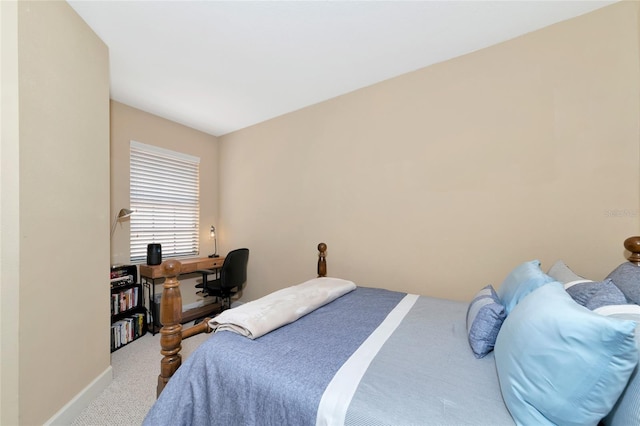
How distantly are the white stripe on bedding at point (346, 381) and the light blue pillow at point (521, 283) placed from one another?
23.8 inches

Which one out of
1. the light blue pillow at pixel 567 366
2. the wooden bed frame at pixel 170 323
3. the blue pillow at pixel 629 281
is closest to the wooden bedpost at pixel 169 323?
the wooden bed frame at pixel 170 323

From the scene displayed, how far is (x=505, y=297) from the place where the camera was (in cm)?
135

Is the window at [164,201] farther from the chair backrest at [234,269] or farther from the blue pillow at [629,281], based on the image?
the blue pillow at [629,281]

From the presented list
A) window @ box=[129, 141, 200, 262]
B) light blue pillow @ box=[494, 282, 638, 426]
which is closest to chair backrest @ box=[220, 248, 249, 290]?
window @ box=[129, 141, 200, 262]

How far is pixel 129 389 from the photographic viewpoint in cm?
198

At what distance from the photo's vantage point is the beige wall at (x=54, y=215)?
4.37ft

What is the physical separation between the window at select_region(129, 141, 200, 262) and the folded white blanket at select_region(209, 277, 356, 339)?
2.52m

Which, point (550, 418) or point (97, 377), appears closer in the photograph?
point (550, 418)

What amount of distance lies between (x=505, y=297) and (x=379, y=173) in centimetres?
155

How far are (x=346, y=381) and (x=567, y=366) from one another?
0.68 m

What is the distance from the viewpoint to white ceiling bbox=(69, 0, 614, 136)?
67.4 inches

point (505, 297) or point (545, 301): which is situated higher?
point (545, 301)

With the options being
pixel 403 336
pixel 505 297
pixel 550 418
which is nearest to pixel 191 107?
pixel 403 336

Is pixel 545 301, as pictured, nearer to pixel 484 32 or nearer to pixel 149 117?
pixel 484 32
